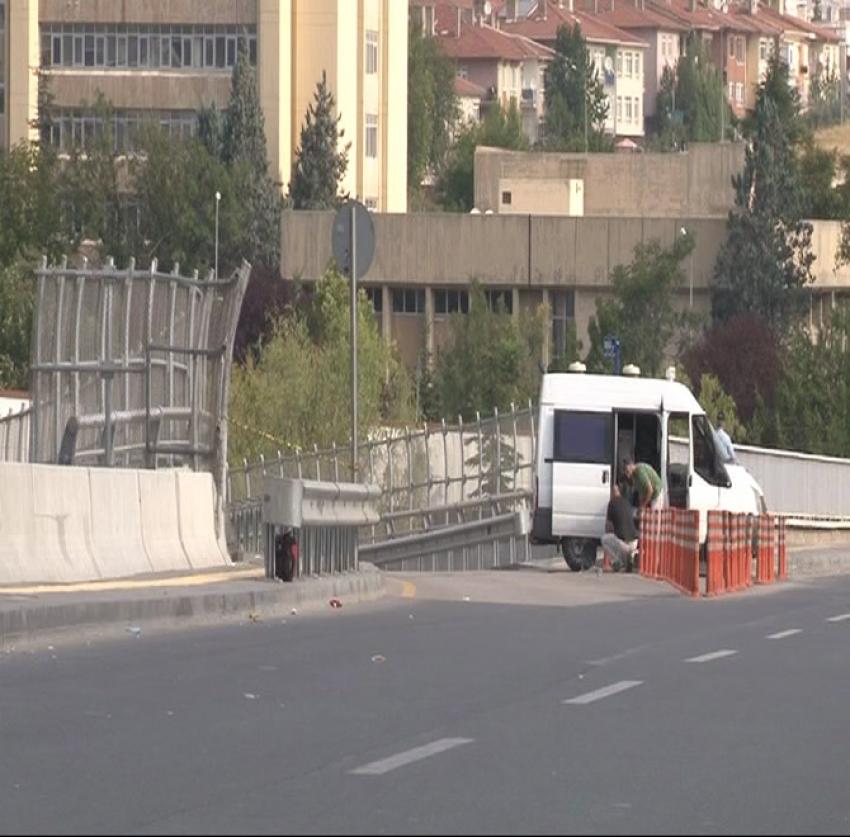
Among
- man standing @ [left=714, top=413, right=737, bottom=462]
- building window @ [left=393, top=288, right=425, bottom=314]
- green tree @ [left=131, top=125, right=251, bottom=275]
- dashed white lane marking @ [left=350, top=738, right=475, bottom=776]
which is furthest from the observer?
green tree @ [left=131, top=125, right=251, bottom=275]

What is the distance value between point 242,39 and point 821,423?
147ft

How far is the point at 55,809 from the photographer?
36.5 ft

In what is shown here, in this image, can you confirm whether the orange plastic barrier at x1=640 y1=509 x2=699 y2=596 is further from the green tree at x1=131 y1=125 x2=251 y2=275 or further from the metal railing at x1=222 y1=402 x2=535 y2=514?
the green tree at x1=131 y1=125 x2=251 y2=275

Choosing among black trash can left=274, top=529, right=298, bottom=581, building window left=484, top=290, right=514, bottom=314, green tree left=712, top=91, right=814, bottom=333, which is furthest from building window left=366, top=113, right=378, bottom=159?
black trash can left=274, top=529, right=298, bottom=581

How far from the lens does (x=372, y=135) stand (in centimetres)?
12169

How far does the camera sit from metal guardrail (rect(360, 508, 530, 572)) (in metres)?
40.3

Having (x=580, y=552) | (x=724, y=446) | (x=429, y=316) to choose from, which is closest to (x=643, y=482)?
(x=580, y=552)

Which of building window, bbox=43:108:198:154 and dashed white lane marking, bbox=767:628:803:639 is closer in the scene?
dashed white lane marking, bbox=767:628:803:639

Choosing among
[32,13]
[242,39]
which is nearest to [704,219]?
[242,39]

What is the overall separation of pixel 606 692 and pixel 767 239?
87.9 metres

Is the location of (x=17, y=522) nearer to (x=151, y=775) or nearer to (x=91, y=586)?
(x=91, y=586)

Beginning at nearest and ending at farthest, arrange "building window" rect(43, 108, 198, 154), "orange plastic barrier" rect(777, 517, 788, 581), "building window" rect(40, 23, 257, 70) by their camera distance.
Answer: "orange plastic barrier" rect(777, 517, 788, 581), "building window" rect(43, 108, 198, 154), "building window" rect(40, 23, 257, 70)

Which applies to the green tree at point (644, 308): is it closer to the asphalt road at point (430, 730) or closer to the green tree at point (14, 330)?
the green tree at point (14, 330)

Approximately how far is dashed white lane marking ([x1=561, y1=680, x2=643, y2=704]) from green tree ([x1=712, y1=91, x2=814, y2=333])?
83.8 m
